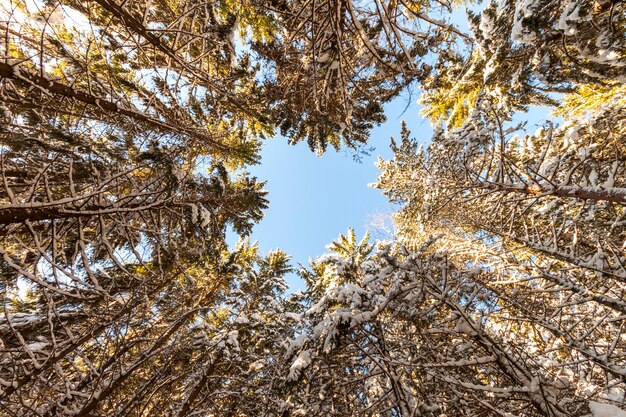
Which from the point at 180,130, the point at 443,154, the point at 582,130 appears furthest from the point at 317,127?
the point at 582,130

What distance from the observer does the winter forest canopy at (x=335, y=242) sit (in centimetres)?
304

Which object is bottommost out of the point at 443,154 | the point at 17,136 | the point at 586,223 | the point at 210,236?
the point at 210,236

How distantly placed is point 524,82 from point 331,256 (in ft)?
17.6

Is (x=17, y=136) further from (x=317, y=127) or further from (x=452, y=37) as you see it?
(x=452, y=37)

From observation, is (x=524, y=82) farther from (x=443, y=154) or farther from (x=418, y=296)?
(x=418, y=296)

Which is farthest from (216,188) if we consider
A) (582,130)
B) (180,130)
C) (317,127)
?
(582,130)

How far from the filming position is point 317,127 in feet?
28.9

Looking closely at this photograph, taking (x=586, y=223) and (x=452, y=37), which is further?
(x=586, y=223)

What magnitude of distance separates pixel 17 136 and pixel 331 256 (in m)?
6.02

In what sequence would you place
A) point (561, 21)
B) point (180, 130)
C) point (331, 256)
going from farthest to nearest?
point (331, 256) < point (180, 130) < point (561, 21)

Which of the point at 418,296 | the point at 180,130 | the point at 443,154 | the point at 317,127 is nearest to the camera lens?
the point at 418,296

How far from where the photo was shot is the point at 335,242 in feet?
34.2

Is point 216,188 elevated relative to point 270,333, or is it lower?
elevated

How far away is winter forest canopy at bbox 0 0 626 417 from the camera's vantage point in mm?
3041
